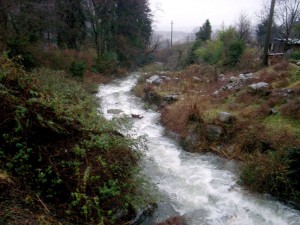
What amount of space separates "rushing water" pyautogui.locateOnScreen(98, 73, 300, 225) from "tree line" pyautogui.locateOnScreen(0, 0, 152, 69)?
5.96 m

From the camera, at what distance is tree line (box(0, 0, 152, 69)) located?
1475cm

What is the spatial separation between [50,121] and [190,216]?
3532 millimetres

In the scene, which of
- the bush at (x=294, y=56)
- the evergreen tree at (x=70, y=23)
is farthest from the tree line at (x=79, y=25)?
the bush at (x=294, y=56)

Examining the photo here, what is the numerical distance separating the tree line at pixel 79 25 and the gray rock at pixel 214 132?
23.1 feet

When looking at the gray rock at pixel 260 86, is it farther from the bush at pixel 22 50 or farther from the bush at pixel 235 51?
the bush at pixel 22 50

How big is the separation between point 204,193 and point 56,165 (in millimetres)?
3693

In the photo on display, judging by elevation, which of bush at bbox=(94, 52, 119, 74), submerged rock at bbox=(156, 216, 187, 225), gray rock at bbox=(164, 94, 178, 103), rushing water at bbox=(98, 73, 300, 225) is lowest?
submerged rock at bbox=(156, 216, 187, 225)

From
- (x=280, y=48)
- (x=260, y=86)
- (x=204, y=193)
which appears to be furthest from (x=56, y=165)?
(x=280, y=48)

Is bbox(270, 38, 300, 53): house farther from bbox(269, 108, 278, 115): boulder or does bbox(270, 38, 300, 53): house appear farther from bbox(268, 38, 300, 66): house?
bbox(269, 108, 278, 115): boulder

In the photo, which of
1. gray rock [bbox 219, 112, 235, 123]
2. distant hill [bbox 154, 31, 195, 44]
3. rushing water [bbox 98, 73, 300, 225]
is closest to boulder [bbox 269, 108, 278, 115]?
gray rock [bbox 219, 112, 235, 123]

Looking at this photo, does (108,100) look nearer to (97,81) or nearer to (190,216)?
(97,81)

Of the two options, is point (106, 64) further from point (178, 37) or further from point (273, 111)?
point (178, 37)

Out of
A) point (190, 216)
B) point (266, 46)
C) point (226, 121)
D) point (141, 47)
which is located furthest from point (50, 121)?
point (141, 47)

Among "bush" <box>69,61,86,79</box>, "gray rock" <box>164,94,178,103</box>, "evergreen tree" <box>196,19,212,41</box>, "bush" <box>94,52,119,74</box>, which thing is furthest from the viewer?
"evergreen tree" <box>196,19,212,41</box>
